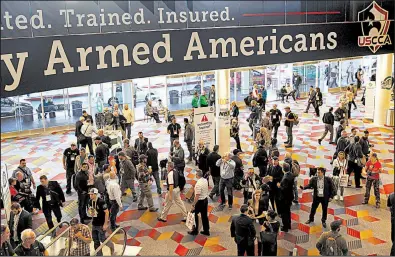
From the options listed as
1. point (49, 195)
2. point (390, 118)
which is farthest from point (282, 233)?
point (390, 118)

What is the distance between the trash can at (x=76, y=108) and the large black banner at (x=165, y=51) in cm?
1303

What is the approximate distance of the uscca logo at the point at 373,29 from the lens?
10.3 meters

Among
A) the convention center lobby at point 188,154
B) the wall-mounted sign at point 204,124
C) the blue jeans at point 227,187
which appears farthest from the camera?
the wall-mounted sign at point 204,124

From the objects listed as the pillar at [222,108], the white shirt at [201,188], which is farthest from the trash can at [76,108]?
the white shirt at [201,188]

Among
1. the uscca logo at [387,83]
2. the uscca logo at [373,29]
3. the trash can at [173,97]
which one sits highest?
the uscca logo at [373,29]

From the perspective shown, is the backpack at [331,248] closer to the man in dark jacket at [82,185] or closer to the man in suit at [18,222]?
the man in dark jacket at [82,185]

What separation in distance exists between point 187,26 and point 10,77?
11.5 ft

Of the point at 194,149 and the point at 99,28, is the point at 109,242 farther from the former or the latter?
the point at 194,149

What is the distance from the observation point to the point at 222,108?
42.3 feet

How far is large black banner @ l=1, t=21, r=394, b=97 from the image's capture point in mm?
6242

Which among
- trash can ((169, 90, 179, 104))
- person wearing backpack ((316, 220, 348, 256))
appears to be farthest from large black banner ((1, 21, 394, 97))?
A: trash can ((169, 90, 179, 104))

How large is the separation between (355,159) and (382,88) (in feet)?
21.5

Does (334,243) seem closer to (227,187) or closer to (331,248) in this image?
(331,248)

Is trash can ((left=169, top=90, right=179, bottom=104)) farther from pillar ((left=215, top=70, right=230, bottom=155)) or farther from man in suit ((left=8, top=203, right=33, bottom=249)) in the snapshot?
man in suit ((left=8, top=203, right=33, bottom=249))
